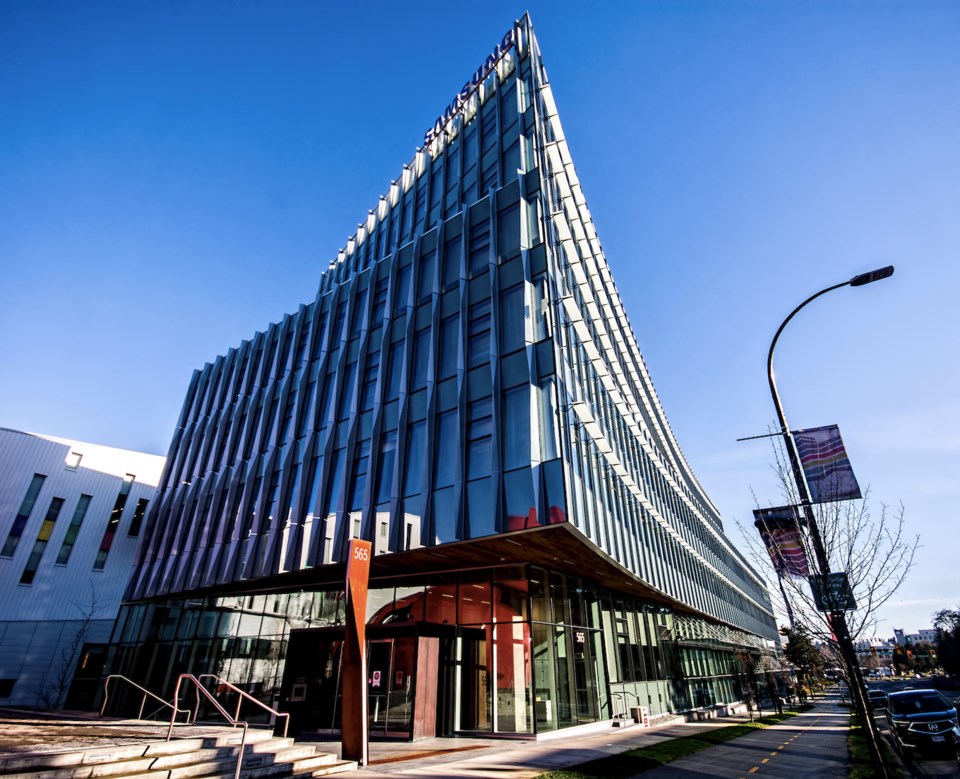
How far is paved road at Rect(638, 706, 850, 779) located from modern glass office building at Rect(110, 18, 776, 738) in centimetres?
474

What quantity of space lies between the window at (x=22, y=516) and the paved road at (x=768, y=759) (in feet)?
125

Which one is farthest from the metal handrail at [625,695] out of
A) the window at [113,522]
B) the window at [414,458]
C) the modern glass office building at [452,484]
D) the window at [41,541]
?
the window at [41,541]

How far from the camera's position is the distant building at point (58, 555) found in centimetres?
3002

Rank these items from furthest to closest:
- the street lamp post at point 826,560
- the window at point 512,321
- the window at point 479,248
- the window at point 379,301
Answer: the window at point 379,301, the window at point 479,248, the window at point 512,321, the street lamp post at point 826,560

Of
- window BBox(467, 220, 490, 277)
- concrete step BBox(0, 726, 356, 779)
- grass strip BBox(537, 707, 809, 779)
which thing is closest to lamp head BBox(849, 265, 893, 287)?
grass strip BBox(537, 707, 809, 779)

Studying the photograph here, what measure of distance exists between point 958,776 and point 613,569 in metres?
10.8

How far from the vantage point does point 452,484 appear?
57.6 feet

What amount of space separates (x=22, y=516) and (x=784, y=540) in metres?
41.8

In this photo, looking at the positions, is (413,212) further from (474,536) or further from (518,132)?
(474,536)

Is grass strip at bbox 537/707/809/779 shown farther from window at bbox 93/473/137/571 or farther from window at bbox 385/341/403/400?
window at bbox 93/473/137/571

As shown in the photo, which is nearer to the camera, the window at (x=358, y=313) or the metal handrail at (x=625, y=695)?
the metal handrail at (x=625, y=695)

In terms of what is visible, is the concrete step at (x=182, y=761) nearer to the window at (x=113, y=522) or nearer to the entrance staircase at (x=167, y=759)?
the entrance staircase at (x=167, y=759)

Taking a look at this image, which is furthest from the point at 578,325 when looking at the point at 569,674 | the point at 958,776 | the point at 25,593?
the point at 25,593

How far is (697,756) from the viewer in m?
15.1
